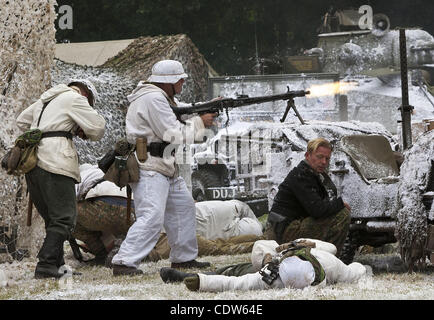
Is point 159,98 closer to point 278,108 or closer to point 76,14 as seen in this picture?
point 278,108

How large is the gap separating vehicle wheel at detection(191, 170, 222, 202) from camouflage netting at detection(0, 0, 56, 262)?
5.40 m

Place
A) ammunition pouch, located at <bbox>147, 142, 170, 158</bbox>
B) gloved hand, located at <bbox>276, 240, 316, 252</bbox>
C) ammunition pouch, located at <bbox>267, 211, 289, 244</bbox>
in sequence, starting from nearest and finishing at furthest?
gloved hand, located at <bbox>276, 240, 316, 252</bbox> → ammunition pouch, located at <bbox>267, 211, 289, 244</bbox> → ammunition pouch, located at <bbox>147, 142, 170, 158</bbox>

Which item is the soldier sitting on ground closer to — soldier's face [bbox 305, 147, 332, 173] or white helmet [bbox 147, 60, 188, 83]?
soldier's face [bbox 305, 147, 332, 173]

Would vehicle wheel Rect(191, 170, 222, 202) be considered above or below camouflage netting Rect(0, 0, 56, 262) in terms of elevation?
below

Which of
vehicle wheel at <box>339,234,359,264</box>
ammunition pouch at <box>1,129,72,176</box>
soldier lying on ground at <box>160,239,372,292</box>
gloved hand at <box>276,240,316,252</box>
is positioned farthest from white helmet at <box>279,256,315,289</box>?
ammunition pouch at <box>1,129,72,176</box>

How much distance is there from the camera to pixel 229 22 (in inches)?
1171

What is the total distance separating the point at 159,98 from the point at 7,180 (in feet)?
6.55

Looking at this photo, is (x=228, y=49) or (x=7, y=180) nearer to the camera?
(x=7, y=180)

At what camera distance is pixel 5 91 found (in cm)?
903

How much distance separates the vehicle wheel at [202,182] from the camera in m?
14.4

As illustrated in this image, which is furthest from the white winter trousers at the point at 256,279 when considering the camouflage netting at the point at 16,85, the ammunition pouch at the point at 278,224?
the camouflage netting at the point at 16,85

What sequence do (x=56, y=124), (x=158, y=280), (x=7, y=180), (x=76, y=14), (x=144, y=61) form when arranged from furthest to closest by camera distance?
(x=76, y=14), (x=144, y=61), (x=7, y=180), (x=56, y=124), (x=158, y=280)

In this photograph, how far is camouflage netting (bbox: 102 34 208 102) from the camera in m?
17.4
